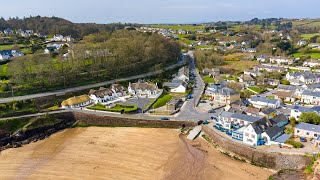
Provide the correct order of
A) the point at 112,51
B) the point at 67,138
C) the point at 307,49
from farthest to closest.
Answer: the point at 307,49 < the point at 112,51 < the point at 67,138

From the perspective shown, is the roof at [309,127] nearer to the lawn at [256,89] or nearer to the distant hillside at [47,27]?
the lawn at [256,89]

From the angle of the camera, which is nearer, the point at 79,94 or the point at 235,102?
the point at 235,102

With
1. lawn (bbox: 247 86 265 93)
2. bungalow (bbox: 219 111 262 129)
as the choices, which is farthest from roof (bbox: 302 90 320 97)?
bungalow (bbox: 219 111 262 129)

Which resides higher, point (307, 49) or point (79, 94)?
point (307, 49)

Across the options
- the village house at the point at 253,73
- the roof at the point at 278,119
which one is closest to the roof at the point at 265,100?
the roof at the point at 278,119

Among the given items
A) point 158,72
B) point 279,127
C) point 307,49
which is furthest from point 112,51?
point 307,49

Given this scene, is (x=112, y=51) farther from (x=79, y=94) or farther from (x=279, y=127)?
(x=279, y=127)

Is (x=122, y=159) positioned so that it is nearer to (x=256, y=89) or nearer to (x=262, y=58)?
(x=256, y=89)
